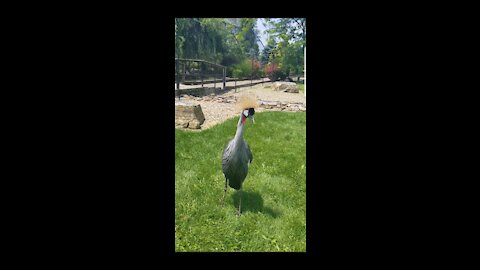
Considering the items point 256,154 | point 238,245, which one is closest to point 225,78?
point 256,154

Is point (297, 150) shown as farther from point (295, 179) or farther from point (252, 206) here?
point (252, 206)

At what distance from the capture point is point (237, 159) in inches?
89.0

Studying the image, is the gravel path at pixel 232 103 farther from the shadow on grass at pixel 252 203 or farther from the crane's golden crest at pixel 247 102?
the shadow on grass at pixel 252 203

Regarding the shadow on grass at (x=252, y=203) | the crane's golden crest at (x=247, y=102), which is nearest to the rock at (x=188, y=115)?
the crane's golden crest at (x=247, y=102)

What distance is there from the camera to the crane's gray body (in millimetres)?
2215

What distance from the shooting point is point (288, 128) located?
2953 millimetres

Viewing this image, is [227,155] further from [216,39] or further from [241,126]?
[216,39]

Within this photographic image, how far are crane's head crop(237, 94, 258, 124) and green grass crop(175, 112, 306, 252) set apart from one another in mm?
215

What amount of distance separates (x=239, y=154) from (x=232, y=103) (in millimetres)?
461

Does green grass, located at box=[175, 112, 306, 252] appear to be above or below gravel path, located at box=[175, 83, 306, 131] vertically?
below

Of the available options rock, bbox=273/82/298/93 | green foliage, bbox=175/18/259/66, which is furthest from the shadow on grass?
green foliage, bbox=175/18/259/66

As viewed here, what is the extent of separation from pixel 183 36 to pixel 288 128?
1467mm

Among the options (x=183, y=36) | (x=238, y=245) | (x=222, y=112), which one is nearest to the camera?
(x=238, y=245)

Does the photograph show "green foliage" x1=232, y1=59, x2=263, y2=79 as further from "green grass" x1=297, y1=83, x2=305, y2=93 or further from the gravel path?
"green grass" x1=297, y1=83, x2=305, y2=93
